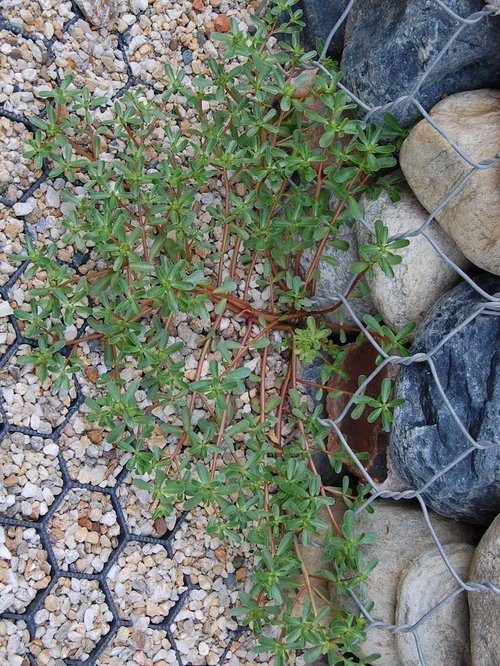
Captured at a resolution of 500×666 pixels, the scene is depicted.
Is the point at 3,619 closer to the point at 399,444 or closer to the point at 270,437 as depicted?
the point at 270,437

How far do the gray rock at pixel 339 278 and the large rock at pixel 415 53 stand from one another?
0.25 meters

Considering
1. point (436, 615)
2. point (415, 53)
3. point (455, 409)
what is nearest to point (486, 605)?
point (436, 615)

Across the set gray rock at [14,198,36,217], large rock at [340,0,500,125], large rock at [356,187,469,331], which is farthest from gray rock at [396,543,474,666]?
gray rock at [14,198,36,217]

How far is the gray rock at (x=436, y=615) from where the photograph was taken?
4.17 feet

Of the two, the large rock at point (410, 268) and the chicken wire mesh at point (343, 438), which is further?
the large rock at point (410, 268)

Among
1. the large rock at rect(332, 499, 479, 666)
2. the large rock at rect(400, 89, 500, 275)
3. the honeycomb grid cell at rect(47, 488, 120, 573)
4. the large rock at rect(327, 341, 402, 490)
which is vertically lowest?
the honeycomb grid cell at rect(47, 488, 120, 573)

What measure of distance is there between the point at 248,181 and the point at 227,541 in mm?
663

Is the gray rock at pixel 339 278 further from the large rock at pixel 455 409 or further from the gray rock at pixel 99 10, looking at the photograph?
the gray rock at pixel 99 10

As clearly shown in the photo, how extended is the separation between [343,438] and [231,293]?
0.36 metres

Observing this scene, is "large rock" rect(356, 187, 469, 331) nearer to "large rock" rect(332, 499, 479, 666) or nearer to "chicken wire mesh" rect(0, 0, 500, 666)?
"chicken wire mesh" rect(0, 0, 500, 666)

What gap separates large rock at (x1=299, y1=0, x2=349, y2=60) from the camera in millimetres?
1538

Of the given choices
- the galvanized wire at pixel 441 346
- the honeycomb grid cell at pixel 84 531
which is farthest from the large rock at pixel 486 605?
the honeycomb grid cell at pixel 84 531

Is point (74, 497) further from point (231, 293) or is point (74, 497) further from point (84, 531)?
point (231, 293)

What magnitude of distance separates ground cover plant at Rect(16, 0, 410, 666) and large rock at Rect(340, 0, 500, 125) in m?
0.06
